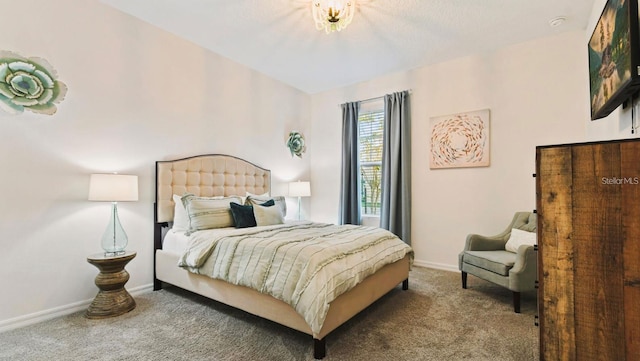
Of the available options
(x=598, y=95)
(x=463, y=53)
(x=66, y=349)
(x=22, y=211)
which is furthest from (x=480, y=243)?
(x=22, y=211)

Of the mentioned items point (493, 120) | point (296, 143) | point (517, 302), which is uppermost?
point (493, 120)

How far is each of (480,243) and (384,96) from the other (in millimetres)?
2505

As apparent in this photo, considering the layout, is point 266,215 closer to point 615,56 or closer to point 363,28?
point 363,28

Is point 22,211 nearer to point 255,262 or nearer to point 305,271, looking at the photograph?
point 255,262

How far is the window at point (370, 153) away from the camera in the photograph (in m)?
4.78

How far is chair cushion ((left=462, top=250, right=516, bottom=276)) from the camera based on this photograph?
271 centimetres

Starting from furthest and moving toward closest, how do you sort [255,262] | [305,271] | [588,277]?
[255,262]
[305,271]
[588,277]

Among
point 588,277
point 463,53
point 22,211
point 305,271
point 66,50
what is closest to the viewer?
point 588,277

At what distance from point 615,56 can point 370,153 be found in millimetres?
3242

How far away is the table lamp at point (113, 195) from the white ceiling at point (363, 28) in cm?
172

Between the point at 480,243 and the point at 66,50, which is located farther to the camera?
the point at 480,243

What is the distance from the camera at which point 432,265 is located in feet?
13.6

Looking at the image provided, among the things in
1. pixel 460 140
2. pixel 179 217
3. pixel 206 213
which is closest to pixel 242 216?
pixel 206 213

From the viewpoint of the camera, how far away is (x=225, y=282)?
2.50 meters
